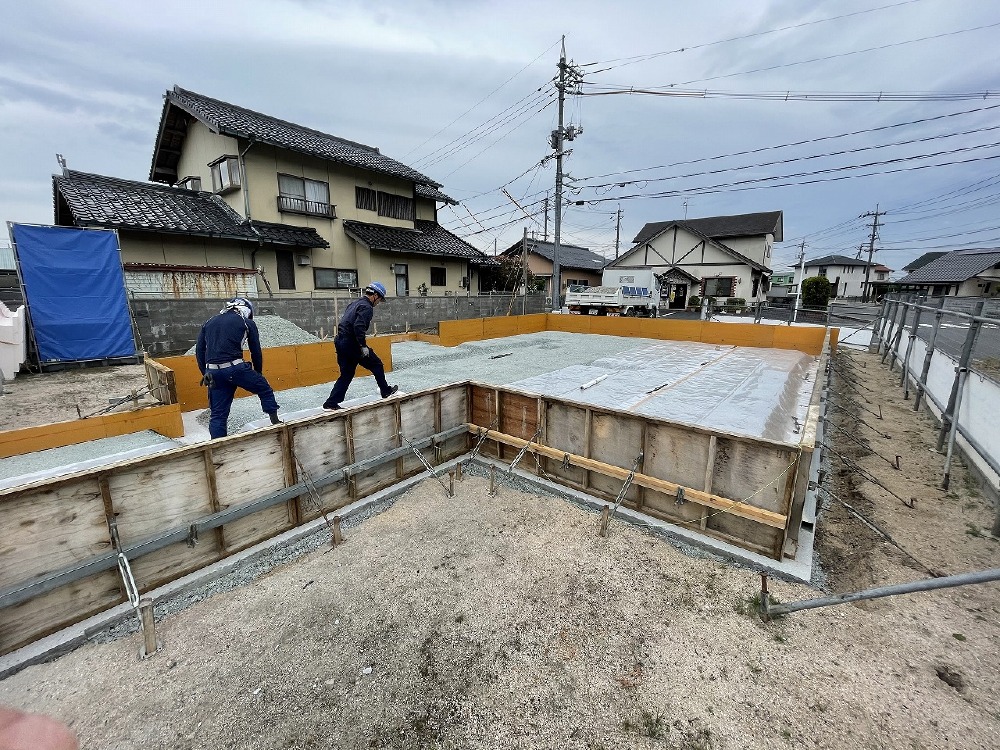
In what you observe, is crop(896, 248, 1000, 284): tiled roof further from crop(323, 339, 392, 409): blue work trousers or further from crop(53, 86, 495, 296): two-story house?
crop(323, 339, 392, 409): blue work trousers

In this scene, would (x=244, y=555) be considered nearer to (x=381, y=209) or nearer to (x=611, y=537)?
(x=611, y=537)

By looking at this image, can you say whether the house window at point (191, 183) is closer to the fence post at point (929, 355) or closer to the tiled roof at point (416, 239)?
the tiled roof at point (416, 239)

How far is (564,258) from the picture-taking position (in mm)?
37156

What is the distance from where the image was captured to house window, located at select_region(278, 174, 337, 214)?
15625mm

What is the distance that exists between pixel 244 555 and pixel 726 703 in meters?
4.05

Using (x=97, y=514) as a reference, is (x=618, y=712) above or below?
below

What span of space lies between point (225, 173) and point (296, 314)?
7.66 m

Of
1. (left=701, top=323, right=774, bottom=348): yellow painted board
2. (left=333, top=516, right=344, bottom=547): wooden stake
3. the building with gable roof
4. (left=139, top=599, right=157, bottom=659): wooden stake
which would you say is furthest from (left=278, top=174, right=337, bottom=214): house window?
the building with gable roof

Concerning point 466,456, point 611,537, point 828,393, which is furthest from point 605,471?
point 828,393

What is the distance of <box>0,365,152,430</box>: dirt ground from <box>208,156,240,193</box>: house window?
8.33 m

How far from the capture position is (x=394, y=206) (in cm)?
1959

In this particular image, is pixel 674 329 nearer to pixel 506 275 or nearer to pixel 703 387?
pixel 703 387

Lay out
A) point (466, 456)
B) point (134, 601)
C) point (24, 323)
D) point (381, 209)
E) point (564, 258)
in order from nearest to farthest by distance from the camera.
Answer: point (134, 601) < point (466, 456) < point (24, 323) < point (381, 209) < point (564, 258)

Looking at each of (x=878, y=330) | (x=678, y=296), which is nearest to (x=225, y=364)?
(x=878, y=330)
